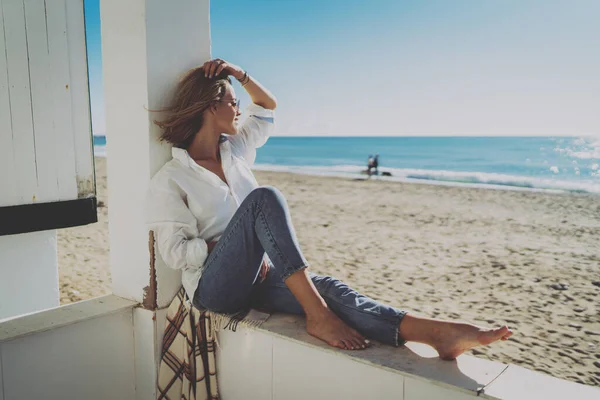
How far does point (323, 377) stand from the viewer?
149 cm

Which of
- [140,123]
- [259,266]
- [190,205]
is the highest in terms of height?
[140,123]

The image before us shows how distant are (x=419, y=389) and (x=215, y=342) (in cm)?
82

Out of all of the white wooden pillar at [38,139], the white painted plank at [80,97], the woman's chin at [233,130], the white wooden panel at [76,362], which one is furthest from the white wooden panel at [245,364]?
the white painted plank at [80,97]

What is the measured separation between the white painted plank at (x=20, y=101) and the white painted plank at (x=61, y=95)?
131mm

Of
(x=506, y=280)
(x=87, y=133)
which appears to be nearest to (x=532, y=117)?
(x=506, y=280)

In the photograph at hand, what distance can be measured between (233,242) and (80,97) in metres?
1.56

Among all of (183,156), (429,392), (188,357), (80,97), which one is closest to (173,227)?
(183,156)

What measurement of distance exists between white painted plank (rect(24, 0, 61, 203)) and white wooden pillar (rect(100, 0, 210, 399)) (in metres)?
0.77

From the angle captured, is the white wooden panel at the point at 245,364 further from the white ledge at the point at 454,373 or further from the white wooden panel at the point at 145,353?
the white wooden panel at the point at 145,353

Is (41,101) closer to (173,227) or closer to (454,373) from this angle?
(173,227)

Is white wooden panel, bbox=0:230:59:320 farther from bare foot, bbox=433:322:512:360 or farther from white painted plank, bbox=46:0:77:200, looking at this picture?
bare foot, bbox=433:322:512:360

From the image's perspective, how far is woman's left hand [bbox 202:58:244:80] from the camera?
1790mm

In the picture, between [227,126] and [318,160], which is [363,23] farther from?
[227,126]

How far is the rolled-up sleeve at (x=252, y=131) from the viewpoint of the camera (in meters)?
2.02
